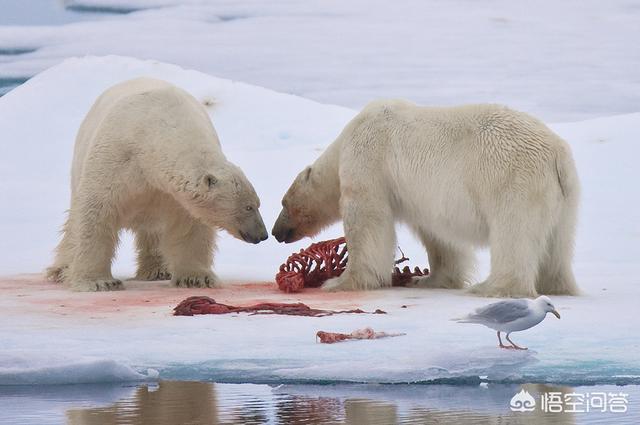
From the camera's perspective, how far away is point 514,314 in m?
5.24

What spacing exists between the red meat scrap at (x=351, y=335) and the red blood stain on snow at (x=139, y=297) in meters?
1.03

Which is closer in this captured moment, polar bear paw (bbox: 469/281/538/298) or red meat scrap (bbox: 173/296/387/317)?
red meat scrap (bbox: 173/296/387/317)

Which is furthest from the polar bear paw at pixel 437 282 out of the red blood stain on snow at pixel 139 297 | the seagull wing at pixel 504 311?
the seagull wing at pixel 504 311

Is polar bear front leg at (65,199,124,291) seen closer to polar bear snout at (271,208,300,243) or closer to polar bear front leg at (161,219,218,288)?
polar bear front leg at (161,219,218,288)

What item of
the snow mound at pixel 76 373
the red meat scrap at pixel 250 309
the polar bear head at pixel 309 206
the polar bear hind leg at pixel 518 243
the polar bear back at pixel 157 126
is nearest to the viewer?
the snow mound at pixel 76 373

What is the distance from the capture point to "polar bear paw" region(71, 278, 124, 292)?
7625 mm

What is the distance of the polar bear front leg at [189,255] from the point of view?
7902mm

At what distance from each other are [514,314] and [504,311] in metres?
0.04

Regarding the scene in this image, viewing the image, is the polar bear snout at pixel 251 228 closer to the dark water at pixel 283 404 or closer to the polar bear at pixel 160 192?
the polar bear at pixel 160 192

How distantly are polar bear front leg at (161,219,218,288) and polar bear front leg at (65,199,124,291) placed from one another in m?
0.39

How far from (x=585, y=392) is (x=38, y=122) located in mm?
11228

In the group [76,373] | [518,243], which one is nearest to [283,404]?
[76,373]

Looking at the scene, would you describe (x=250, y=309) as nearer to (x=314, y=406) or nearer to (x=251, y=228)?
(x=251, y=228)

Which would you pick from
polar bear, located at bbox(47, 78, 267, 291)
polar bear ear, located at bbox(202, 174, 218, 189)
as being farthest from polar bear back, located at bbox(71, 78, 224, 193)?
polar bear ear, located at bbox(202, 174, 218, 189)
